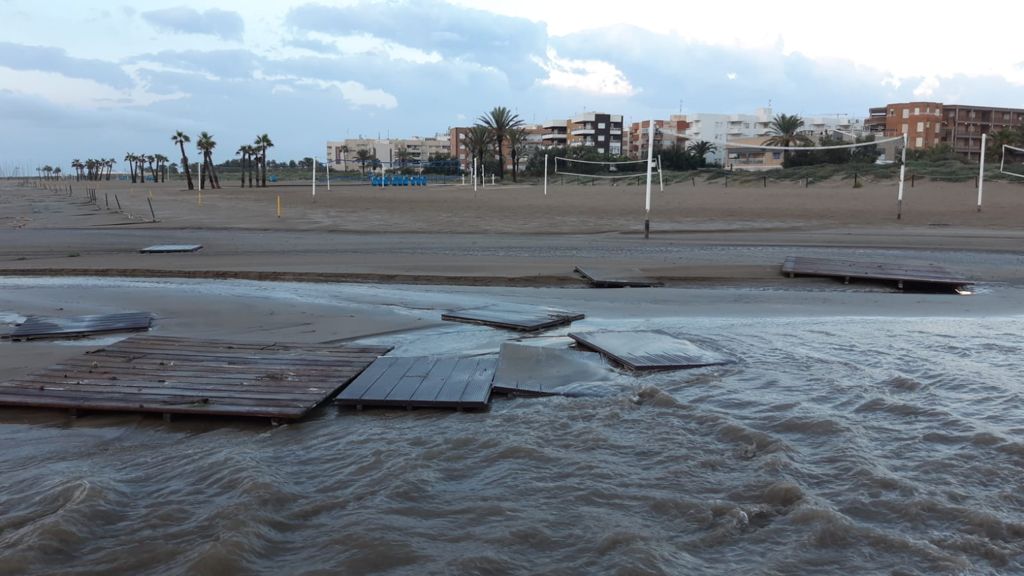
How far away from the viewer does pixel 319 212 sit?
35.1m

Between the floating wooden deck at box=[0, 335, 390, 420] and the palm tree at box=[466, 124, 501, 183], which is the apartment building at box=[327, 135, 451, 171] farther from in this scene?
the floating wooden deck at box=[0, 335, 390, 420]

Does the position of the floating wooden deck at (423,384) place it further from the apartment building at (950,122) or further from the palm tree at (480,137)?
the apartment building at (950,122)

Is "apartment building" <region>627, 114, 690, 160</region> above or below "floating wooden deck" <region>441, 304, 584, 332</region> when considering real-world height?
above

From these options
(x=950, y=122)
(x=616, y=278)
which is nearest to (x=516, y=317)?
(x=616, y=278)

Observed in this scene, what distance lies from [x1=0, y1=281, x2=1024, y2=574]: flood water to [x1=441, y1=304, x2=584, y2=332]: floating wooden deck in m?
2.47

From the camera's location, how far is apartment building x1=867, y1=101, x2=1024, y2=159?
9762cm

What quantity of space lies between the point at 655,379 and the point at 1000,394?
2.90 meters

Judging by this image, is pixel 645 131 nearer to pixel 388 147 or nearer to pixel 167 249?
pixel 388 147

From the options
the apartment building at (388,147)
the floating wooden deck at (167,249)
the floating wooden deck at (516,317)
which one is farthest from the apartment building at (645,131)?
the floating wooden deck at (516,317)

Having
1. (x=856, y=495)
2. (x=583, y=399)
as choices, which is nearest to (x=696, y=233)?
(x=583, y=399)

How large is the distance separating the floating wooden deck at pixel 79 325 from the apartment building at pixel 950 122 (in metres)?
103

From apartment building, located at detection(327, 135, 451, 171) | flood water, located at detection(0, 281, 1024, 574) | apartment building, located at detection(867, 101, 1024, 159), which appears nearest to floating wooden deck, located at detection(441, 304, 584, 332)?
flood water, located at detection(0, 281, 1024, 574)

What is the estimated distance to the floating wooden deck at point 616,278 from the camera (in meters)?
13.1

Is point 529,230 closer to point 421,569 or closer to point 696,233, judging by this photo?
point 696,233
